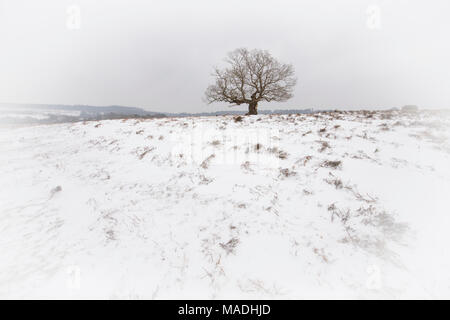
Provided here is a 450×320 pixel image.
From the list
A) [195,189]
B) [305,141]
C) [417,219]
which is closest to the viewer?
[417,219]

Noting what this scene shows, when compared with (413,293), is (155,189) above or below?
above

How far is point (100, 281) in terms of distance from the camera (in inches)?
114

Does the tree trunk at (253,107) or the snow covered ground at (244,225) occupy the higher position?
the tree trunk at (253,107)

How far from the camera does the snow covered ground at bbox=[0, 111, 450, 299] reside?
2762mm

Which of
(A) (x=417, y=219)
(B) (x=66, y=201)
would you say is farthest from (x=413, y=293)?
(B) (x=66, y=201)

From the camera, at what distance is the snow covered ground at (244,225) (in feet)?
9.06

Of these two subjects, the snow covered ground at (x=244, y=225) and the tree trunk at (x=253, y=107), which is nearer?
the snow covered ground at (x=244, y=225)

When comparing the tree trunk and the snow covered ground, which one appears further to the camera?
the tree trunk

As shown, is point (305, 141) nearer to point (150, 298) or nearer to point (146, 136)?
point (150, 298)

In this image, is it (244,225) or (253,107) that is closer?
(244,225)

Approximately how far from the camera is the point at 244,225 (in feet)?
11.9

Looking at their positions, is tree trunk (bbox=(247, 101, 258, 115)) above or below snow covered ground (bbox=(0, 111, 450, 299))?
above

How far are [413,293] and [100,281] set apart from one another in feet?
14.2

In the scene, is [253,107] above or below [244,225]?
above
